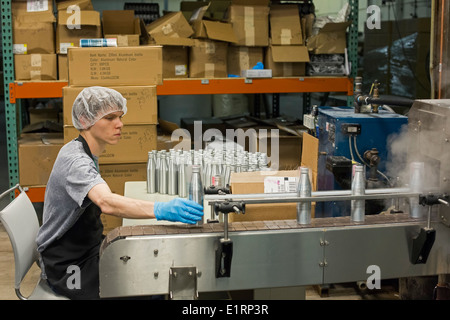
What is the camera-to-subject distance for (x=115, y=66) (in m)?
4.07

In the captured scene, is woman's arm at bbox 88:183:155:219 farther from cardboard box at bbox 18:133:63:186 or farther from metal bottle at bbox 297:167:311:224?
cardboard box at bbox 18:133:63:186

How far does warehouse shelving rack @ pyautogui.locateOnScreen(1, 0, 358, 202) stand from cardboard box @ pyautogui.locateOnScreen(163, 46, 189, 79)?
0.14 m

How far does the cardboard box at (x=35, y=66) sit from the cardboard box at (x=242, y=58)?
1486 millimetres

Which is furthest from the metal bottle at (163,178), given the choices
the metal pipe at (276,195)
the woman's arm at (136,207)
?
the metal pipe at (276,195)

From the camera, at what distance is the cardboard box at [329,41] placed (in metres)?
5.02

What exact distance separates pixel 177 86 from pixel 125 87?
87 cm

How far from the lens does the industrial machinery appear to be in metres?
1.99

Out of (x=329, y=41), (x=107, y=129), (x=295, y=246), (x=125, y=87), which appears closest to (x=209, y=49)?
(x=329, y=41)

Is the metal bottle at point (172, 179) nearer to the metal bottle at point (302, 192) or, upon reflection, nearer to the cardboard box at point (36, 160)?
the metal bottle at point (302, 192)

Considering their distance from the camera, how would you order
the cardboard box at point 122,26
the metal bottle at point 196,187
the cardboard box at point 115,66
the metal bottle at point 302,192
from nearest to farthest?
1. the metal bottle at point 302,192
2. the metal bottle at point 196,187
3. the cardboard box at point 115,66
4. the cardboard box at point 122,26

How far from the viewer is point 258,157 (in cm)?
357

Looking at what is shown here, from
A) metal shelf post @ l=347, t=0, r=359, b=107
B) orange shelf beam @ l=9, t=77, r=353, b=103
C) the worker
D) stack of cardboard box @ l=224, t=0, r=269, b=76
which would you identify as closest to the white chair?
the worker

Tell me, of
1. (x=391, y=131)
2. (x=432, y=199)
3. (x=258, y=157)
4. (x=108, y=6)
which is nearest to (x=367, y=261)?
(x=432, y=199)
